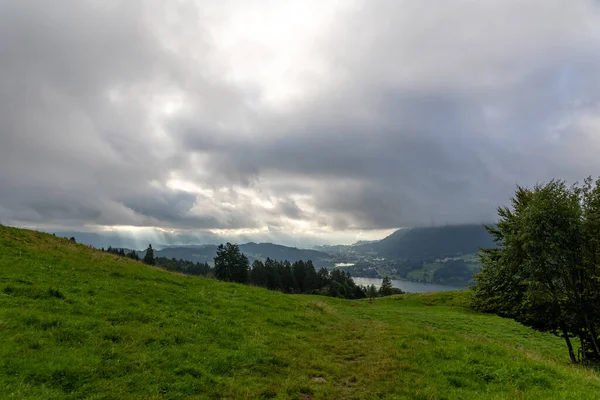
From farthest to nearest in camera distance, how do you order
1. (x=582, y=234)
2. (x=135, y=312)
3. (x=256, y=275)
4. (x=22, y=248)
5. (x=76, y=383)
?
(x=256, y=275), (x=22, y=248), (x=582, y=234), (x=135, y=312), (x=76, y=383)

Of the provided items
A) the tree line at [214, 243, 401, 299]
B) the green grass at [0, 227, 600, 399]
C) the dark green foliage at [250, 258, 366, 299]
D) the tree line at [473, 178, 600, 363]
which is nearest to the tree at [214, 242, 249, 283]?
the tree line at [214, 243, 401, 299]

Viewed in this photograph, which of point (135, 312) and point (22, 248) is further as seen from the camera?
point (22, 248)

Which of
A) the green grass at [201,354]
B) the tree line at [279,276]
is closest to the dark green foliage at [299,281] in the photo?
the tree line at [279,276]

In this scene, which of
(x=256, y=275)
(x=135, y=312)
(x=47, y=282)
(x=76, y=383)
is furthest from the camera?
(x=256, y=275)

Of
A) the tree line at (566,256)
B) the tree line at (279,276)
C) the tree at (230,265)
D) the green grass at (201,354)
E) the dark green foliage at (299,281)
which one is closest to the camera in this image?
the green grass at (201,354)

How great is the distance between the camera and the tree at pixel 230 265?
116m

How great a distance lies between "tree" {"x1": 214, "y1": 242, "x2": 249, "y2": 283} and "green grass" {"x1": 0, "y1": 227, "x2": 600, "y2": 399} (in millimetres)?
95225

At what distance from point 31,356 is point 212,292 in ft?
56.2

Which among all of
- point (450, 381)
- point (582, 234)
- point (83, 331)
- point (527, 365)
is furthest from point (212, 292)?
point (582, 234)

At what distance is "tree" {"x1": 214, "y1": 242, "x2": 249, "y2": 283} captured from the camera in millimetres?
115750

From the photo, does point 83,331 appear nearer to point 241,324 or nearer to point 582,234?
point 241,324

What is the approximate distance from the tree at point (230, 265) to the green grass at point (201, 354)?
95.2 m

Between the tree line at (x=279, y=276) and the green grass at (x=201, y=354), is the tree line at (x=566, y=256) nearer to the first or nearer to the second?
the green grass at (x=201, y=354)

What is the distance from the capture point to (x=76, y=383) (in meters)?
9.33
